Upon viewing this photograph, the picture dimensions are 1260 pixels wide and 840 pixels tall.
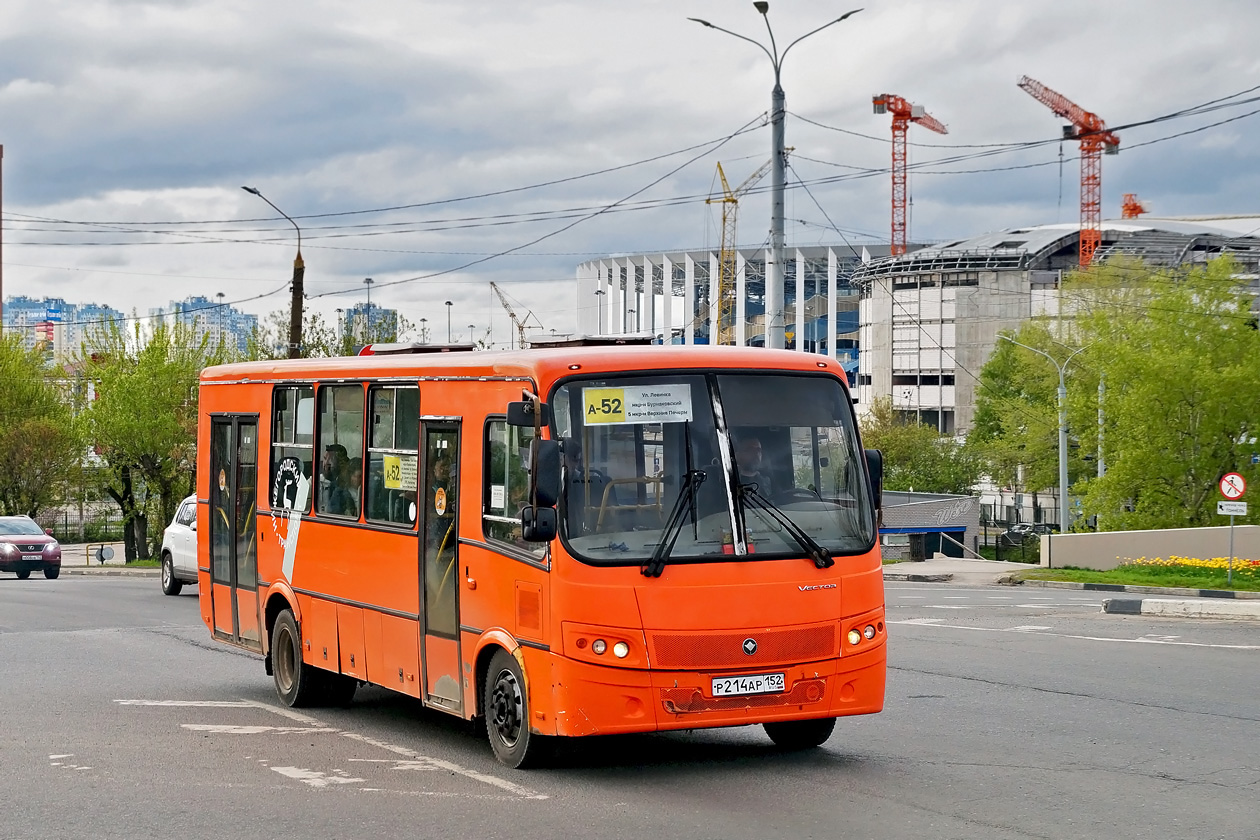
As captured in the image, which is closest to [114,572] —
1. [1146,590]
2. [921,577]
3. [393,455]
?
[921,577]

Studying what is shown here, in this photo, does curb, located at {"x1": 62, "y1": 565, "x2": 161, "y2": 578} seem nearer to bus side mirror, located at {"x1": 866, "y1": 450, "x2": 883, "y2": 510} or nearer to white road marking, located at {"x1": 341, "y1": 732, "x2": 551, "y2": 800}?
white road marking, located at {"x1": 341, "y1": 732, "x2": 551, "y2": 800}

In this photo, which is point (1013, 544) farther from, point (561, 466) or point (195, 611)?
point (561, 466)

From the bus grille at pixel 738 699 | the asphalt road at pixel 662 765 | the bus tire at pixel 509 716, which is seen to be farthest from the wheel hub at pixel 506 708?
the bus grille at pixel 738 699

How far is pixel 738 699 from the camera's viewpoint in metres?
8.91

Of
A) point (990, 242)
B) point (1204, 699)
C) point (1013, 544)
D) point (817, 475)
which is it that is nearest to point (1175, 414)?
point (1013, 544)

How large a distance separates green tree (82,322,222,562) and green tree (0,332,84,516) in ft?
7.89

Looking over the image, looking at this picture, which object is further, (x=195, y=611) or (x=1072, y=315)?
(x=1072, y=315)

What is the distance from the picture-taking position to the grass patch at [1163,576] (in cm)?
3388

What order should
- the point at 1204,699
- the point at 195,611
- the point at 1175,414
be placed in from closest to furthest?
the point at 1204,699 < the point at 195,611 < the point at 1175,414

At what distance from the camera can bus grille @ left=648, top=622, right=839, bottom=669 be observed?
8.79 metres

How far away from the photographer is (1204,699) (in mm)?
12797

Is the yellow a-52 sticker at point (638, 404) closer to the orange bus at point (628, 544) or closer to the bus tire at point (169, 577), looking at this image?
the orange bus at point (628, 544)

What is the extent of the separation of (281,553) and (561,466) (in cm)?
492

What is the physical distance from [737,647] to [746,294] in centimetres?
12578
